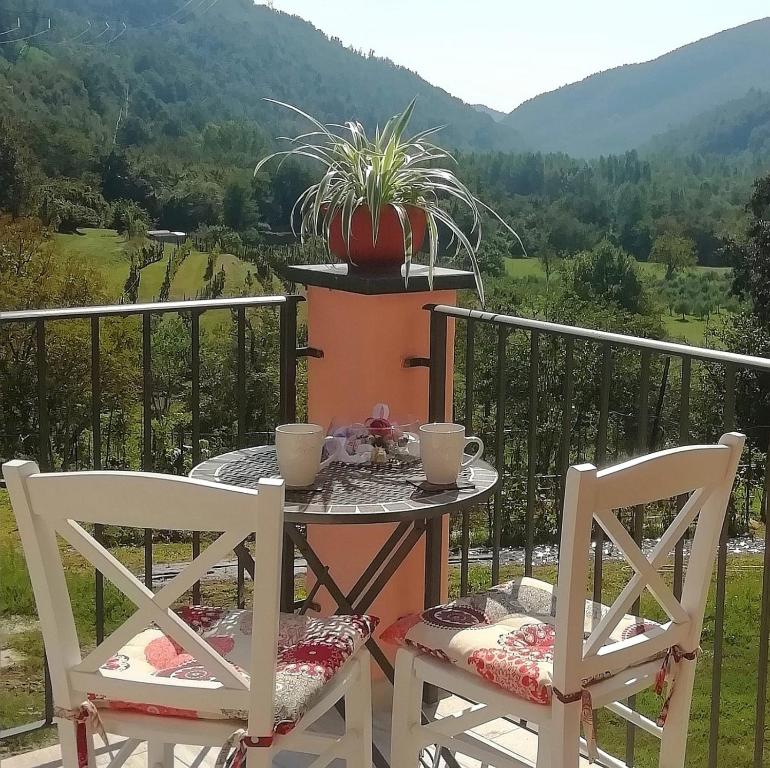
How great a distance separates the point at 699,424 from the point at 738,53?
5.97 m

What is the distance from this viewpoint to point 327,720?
99.3 inches

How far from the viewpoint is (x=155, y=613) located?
4.54ft

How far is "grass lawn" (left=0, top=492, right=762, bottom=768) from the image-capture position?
7598 millimetres

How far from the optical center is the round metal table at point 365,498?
5.77 ft

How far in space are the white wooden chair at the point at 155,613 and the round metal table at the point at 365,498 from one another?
321 mm

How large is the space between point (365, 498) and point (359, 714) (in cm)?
40

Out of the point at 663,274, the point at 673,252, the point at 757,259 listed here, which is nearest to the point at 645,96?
the point at 673,252

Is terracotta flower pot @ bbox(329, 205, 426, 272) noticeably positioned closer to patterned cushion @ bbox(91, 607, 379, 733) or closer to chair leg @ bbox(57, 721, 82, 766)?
patterned cushion @ bbox(91, 607, 379, 733)

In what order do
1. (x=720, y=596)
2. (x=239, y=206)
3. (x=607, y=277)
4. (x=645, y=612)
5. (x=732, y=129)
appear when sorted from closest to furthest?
1. (x=720, y=596)
2. (x=239, y=206)
3. (x=645, y=612)
4. (x=732, y=129)
5. (x=607, y=277)

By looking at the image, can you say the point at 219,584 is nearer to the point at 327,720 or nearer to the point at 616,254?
the point at 616,254

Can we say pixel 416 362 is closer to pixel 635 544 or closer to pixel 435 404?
pixel 435 404

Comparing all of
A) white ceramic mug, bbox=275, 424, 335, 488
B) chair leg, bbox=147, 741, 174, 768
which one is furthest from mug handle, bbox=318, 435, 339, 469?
chair leg, bbox=147, 741, 174, 768

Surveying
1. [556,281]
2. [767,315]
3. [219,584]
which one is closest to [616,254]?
[556,281]

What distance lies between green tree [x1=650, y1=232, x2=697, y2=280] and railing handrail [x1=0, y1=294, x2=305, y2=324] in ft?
40.2
